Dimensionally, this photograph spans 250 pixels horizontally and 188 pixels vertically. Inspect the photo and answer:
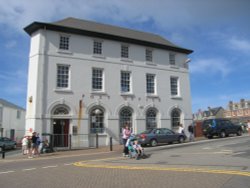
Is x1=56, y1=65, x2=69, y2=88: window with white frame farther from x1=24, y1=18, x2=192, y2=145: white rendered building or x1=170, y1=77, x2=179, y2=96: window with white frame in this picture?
x1=170, y1=77, x2=179, y2=96: window with white frame

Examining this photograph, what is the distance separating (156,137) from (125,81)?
7299 mm

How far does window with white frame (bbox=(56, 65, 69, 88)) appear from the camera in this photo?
22.7 metres

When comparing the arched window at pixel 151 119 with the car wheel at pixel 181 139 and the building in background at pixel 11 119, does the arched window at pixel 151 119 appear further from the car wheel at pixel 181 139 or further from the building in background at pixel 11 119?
the building in background at pixel 11 119

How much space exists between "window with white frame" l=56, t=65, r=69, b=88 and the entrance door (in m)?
3.06

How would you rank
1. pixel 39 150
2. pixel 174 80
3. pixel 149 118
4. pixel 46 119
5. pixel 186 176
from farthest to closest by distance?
pixel 174 80, pixel 149 118, pixel 46 119, pixel 39 150, pixel 186 176

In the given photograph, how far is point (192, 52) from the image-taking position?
3048 centimetres

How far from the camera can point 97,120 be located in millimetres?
23672

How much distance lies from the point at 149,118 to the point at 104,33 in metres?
9.32

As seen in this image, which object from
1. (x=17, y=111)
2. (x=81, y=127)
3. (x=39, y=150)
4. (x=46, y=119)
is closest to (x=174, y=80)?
(x=81, y=127)

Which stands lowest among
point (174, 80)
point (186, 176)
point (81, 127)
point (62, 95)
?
point (186, 176)

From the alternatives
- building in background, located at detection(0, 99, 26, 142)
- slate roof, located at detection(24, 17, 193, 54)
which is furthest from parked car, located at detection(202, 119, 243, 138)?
building in background, located at detection(0, 99, 26, 142)

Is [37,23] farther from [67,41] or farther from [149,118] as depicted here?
[149,118]

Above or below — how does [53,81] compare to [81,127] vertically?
above

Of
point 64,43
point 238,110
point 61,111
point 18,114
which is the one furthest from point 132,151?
point 238,110
